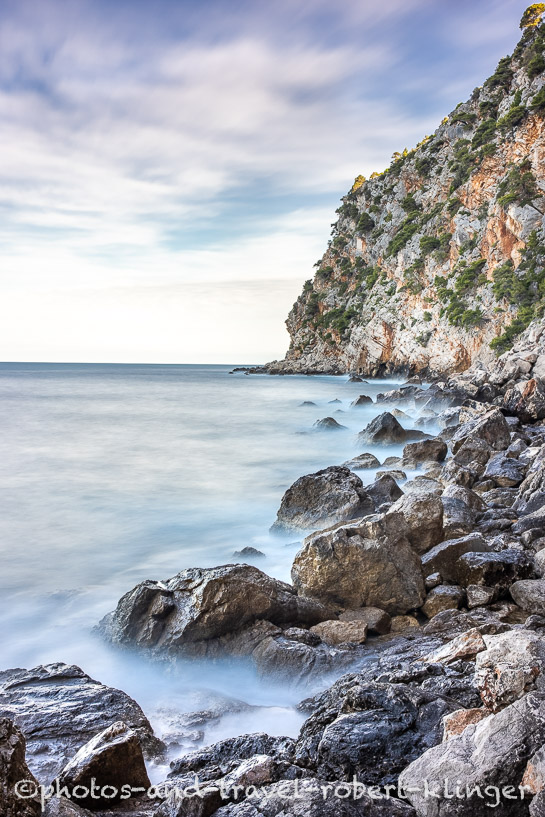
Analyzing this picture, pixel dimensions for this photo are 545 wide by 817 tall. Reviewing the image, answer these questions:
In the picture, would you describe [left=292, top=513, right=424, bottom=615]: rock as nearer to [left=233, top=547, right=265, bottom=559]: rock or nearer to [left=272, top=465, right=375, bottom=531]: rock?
[left=233, top=547, right=265, bottom=559]: rock

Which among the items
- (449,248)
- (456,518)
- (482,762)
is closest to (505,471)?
(456,518)

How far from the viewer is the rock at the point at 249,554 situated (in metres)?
7.96

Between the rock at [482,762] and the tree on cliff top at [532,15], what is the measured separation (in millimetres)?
55579

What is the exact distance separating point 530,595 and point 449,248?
46.1 m

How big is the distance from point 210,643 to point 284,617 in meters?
0.78

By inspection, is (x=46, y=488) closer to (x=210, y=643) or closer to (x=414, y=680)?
(x=210, y=643)

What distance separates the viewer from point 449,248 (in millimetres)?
46125

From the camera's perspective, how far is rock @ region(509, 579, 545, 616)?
15.9 feet

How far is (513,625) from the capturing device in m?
4.45

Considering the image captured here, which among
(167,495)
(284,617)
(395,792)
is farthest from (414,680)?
(167,495)

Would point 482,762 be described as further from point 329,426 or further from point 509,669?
point 329,426

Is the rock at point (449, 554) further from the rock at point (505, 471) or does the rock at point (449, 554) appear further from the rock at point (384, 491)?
the rock at point (505, 471)

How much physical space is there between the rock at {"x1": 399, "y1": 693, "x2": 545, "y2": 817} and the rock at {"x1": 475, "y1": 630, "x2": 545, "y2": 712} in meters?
0.25

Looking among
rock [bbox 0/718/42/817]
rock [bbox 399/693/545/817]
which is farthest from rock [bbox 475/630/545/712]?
rock [bbox 0/718/42/817]
